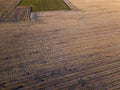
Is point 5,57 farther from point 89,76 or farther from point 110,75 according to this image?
point 110,75

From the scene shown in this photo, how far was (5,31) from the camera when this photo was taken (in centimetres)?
510

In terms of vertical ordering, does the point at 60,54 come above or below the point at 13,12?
below

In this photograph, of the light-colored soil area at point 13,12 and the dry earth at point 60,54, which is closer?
the dry earth at point 60,54

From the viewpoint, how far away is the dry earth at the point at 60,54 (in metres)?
3.04

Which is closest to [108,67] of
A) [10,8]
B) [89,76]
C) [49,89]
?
[89,76]

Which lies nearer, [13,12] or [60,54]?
[60,54]

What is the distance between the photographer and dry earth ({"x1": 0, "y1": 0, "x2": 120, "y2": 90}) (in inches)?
120

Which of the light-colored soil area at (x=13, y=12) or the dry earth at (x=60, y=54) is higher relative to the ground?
the light-colored soil area at (x=13, y=12)

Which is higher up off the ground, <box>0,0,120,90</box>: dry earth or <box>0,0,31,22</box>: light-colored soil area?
<box>0,0,31,22</box>: light-colored soil area

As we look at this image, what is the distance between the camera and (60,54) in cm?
399

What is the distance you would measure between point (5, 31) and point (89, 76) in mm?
3135

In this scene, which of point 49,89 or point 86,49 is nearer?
point 49,89

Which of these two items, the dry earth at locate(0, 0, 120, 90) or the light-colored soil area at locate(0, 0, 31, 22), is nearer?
the dry earth at locate(0, 0, 120, 90)

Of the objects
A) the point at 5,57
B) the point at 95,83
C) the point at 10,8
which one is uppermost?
the point at 10,8
